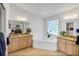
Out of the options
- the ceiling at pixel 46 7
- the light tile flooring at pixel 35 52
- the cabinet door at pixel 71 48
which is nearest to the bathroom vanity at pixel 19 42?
the light tile flooring at pixel 35 52

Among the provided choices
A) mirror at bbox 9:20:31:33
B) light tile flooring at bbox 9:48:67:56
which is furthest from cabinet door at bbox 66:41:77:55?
mirror at bbox 9:20:31:33

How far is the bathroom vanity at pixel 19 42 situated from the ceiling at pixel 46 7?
51cm

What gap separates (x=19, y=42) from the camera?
2279 mm

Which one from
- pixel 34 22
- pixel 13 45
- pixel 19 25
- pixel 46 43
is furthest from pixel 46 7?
pixel 13 45

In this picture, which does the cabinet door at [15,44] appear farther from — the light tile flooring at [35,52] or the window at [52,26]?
the window at [52,26]

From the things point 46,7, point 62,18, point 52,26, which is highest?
point 46,7

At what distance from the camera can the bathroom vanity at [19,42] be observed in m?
2.16

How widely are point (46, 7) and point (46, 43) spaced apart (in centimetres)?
72

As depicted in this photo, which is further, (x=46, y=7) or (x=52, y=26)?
(x=52, y=26)

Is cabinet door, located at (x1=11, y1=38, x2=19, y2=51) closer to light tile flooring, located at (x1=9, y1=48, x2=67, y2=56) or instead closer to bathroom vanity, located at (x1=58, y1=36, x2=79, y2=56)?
light tile flooring, located at (x1=9, y1=48, x2=67, y2=56)

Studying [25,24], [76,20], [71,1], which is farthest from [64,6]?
[25,24]

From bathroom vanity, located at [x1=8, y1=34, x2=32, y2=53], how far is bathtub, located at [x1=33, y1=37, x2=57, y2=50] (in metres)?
0.14

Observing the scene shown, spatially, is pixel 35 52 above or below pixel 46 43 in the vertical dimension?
below

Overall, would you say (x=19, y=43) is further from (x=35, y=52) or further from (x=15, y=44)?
(x=35, y=52)
